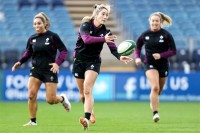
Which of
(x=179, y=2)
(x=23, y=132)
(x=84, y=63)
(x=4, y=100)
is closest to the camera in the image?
(x=23, y=132)

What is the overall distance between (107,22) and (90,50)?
20227 millimetres

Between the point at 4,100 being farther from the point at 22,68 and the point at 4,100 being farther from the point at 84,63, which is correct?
the point at 84,63

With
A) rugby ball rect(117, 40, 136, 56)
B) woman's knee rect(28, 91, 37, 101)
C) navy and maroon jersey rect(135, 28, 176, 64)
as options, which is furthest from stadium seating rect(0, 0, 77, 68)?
rugby ball rect(117, 40, 136, 56)

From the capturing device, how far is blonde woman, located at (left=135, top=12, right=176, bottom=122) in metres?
15.5

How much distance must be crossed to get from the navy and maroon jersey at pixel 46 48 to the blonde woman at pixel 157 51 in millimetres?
2270

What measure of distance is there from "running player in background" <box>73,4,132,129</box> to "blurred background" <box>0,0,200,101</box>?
12011 millimetres

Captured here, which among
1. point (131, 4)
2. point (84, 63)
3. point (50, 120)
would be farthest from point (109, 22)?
point (84, 63)

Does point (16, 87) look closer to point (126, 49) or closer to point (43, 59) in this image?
point (43, 59)

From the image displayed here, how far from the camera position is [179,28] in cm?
3347

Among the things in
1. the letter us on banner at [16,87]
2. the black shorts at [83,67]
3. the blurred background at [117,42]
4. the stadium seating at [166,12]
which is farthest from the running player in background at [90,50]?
the stadium seating at [166,12]

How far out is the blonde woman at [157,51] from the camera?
15469 mm

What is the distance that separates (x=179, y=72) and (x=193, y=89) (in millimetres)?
784

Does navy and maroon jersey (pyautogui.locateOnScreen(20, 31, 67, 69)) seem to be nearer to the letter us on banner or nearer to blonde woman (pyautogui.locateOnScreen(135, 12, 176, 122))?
blonde woman (pyautogui.locateOnScreen(135, 12, 176, 122))

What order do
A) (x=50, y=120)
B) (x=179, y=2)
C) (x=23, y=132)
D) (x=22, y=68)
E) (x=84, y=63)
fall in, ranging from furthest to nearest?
(x=179, y=2) < (x=22, y=68) < (x=50, y=120) < (x=84, y=63) < (x=23, y=132)
